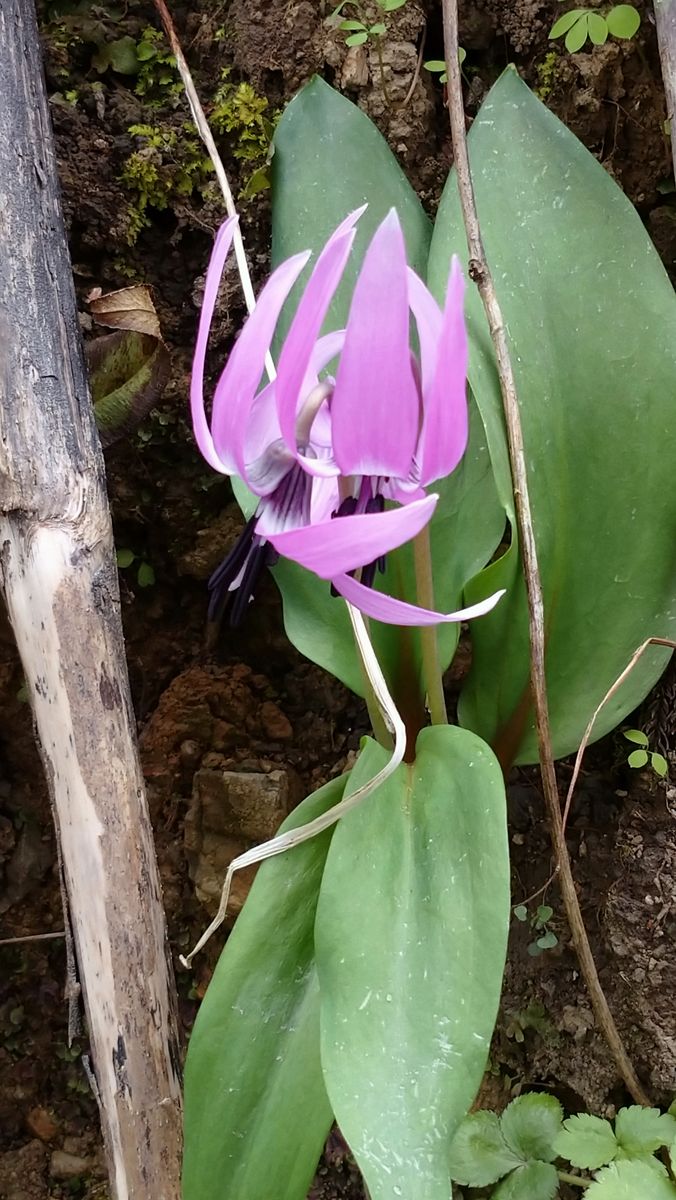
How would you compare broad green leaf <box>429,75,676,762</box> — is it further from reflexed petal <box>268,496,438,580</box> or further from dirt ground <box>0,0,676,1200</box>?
reflexed petal <box>268,496,438,580</box>

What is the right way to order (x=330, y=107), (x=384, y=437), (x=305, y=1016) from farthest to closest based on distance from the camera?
(x=330, y=107) < (x=305, y=1016) < (x=384, y=437)

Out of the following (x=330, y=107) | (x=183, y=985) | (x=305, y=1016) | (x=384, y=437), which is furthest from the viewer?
(x=183, y=985)

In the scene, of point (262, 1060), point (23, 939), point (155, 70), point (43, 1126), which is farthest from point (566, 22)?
point (43, 1126)

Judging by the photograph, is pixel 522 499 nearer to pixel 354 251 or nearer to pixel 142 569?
pixel 354 251

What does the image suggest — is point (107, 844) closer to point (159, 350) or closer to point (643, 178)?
point (159, 350)

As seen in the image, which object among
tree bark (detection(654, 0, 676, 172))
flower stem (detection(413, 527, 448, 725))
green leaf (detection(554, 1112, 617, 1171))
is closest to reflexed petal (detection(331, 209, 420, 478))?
flower stem (detection(413, 527, 448, 725))

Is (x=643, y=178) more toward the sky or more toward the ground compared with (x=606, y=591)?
more toward the sky

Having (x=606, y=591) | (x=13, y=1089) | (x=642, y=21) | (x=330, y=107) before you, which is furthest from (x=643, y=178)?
(x=13, y=1089)
